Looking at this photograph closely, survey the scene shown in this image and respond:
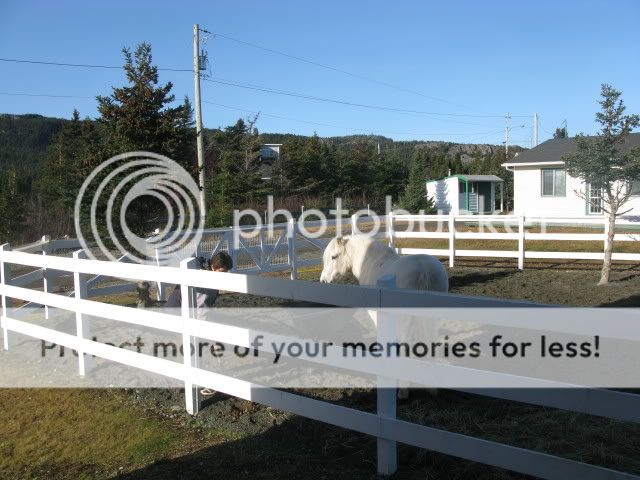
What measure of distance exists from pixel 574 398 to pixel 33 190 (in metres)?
40.9

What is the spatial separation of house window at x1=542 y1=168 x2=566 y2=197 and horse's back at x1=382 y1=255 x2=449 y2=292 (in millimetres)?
20789

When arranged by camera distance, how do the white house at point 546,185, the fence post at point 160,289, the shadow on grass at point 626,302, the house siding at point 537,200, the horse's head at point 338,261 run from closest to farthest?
1. the horse's head at point 338,261
2. the shadow on grass at point 626,302
3. the fence post at point 160,289
4. the house siding at point 537,200
5. the white house at point 546,185

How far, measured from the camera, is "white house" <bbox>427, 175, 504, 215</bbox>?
37.2m

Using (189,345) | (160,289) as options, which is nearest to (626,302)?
(189,345)

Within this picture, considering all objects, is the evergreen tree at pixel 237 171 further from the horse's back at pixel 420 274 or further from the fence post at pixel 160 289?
the horse's back at pixel 420 274

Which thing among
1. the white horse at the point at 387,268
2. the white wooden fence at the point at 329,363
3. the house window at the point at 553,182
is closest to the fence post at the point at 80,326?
the white wooden fence at the point at 329,363

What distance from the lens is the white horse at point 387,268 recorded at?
194 inches

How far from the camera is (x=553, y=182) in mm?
24781

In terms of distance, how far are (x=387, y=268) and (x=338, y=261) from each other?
1.68 metres

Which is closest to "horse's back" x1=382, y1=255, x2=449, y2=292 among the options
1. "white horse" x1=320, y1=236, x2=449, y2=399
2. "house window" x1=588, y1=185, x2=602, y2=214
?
"white horse" x1=320, y1=236, x2=449, y2=399

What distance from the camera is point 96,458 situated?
3869 mm

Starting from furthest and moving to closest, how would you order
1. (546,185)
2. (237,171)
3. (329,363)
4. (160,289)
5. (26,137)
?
(26,137), (237,171), (546,185), (160,289), (329,363)

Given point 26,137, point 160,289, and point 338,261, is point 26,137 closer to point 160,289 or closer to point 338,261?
point 160,289

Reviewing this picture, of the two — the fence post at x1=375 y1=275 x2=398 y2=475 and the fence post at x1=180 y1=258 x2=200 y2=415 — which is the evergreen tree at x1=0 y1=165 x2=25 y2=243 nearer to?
the fence post at x1=180 y1=258 x2=200 y2=415
